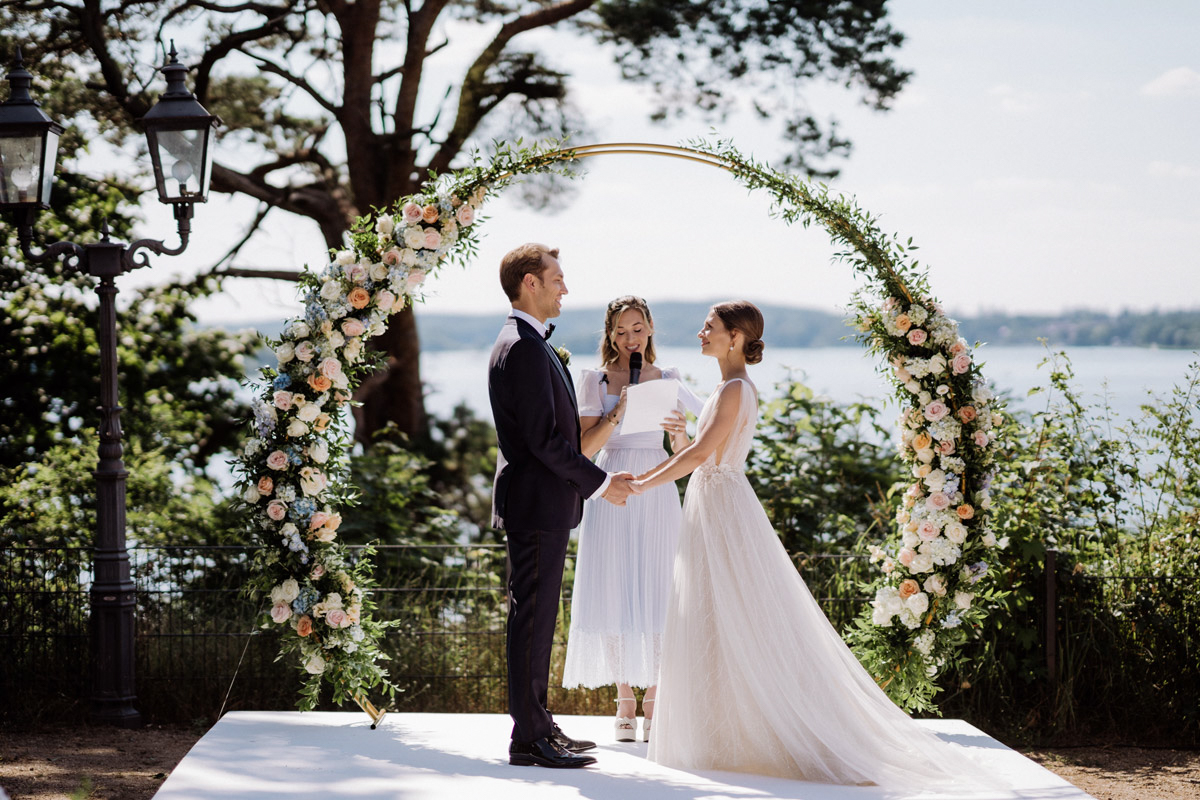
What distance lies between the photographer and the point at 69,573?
6105 millimetres

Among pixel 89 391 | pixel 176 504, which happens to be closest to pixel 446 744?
pixel 176 504

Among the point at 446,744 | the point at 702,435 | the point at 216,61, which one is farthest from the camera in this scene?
the point at 216,61

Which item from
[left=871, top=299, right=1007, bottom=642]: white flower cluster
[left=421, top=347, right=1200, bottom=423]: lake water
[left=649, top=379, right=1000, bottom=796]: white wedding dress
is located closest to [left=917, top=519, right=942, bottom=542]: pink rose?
[left=871, top=299, right=1007, bottom=642]: white flower cluster

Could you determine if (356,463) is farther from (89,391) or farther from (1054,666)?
(1054,666)

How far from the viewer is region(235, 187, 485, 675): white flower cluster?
4.84 m

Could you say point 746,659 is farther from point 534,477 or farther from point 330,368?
point 330,368

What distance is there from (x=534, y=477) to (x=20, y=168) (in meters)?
3.08

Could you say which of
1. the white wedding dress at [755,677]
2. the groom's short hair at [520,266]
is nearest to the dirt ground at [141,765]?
the white wedding dress at [755,677]

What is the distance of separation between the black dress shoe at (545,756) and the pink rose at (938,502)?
6.27ft

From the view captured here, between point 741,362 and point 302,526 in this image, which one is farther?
point 302,526

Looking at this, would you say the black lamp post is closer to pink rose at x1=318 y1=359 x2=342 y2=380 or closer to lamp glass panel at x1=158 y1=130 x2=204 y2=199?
lamp glass panel at x1=158 y1=130 x2=204 y2=199

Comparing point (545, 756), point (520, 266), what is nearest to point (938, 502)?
point (545, 756)

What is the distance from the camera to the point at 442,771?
4.30 m

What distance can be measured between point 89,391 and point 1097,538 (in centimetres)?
748
